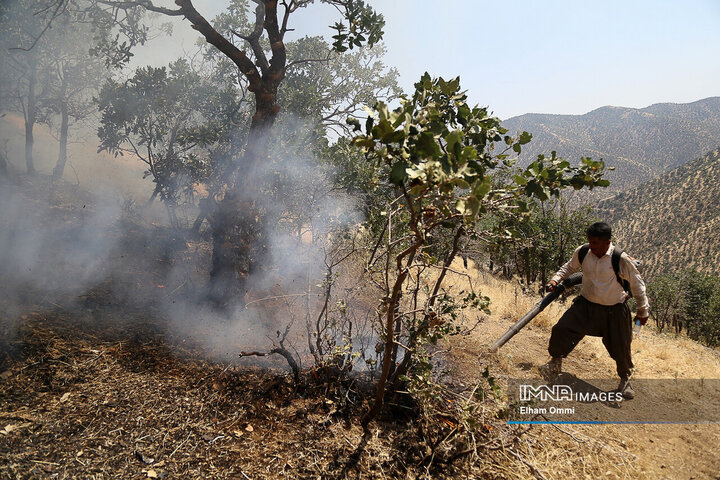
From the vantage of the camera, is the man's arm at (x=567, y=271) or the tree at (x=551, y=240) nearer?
the man's arm at (x=567, y=271)

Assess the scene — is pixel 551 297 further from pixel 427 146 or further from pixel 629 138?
pixel 629 138

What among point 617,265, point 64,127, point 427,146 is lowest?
point 617,265

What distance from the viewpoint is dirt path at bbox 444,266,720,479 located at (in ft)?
8.63

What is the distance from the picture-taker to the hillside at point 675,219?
36312 mm

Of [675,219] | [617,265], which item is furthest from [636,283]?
[675,219]

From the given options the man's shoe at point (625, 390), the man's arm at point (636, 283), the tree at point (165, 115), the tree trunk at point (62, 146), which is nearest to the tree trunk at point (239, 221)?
the tree at point (165, 115)

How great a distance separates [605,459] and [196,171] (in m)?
8.50

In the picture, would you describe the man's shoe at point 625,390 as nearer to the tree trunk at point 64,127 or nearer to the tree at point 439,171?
the tree at point 439,171

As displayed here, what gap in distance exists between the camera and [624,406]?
357cm

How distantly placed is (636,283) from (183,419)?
13.4 feet

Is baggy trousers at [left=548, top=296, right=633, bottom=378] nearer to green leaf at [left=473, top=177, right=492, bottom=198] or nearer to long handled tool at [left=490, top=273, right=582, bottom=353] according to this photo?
long handled tool at [left=490, top=273, right=582, bottom=353]

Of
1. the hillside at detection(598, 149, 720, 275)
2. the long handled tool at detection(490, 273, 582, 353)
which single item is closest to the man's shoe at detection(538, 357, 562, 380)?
the long handled tool at detection(490, 273, 582, 353)

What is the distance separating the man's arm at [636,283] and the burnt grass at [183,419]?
192 cm

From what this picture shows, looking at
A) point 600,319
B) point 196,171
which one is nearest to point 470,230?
point 600,319
